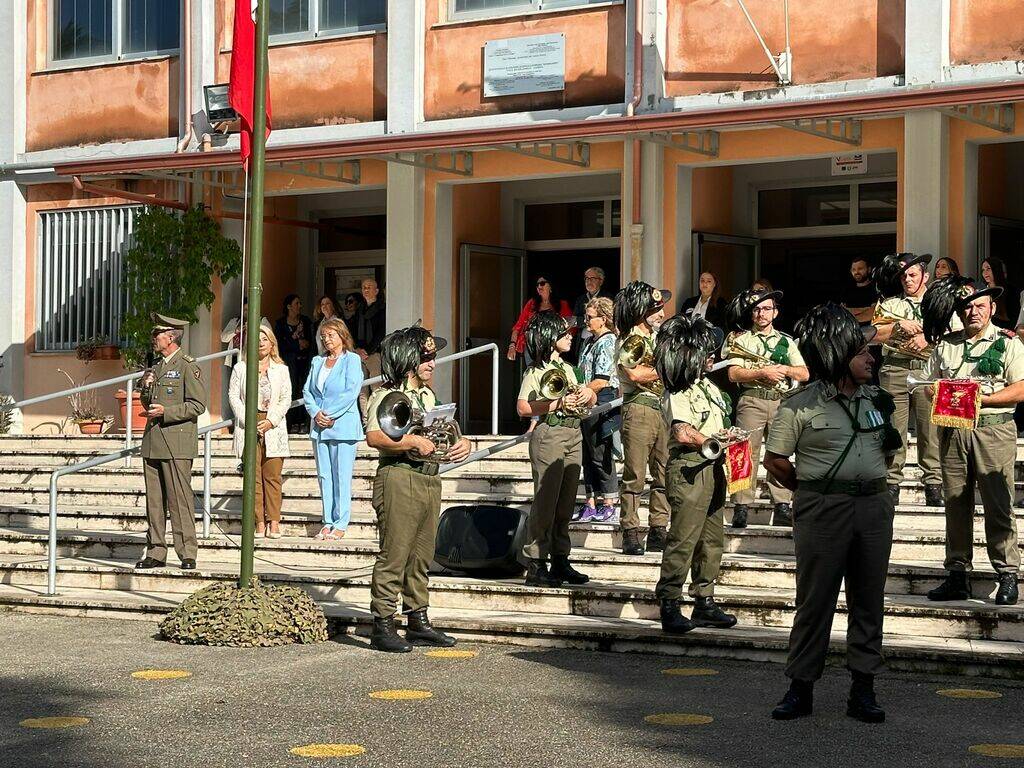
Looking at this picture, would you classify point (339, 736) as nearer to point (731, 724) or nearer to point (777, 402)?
point (731, 724)

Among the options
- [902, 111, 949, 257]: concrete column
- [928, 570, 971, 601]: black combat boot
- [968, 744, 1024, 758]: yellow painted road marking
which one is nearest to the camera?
[968, 744, 1024, 758]: yellow painted road marking

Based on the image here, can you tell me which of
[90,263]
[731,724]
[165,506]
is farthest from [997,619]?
[90,263]

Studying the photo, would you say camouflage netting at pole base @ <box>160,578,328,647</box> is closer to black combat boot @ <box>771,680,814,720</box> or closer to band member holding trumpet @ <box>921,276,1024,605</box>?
black combat boot @ <box>771,680,814,720</box>

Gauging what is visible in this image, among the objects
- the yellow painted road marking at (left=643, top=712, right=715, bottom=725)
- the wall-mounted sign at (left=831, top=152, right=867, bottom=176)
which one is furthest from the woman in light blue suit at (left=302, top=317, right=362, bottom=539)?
the wall-mounted sign at (left=831, top=152, right=867, bottom=176)

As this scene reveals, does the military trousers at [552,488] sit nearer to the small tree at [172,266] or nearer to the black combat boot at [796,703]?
the black combat boot at [796,703]

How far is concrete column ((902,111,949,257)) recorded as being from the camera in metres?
16.0

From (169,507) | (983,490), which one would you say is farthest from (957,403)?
(169,507)

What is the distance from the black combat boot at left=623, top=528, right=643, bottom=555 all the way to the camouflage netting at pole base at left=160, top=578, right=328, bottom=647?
235 cm

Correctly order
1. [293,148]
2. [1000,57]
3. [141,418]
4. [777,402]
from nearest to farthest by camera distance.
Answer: [777,402], [1000,57], [293,148], [141,418]

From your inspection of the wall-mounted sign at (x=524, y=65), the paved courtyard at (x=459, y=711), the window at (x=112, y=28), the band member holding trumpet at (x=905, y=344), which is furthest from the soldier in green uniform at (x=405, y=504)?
the window at (x=112, y=28)

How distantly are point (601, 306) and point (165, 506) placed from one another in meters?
3.49

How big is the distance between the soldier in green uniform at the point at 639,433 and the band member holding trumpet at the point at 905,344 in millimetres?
1578

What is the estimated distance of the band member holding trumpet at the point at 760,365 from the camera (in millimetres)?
11844

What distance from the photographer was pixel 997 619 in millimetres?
9312
